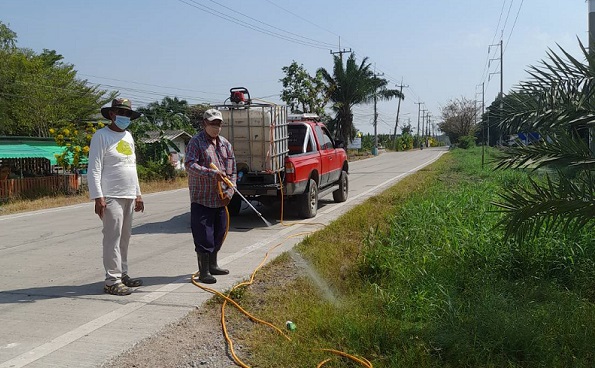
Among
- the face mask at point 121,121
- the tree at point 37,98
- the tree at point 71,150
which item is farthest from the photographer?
the tree at point 37,98

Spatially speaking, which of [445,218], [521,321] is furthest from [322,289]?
[445,218]

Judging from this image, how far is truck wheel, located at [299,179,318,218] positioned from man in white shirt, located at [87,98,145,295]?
16.7ft

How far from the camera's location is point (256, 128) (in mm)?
9547

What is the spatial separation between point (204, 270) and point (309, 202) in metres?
4.79

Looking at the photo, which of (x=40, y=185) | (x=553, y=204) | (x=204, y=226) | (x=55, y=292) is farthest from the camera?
(x=40, y=185)

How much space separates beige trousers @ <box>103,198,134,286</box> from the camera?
17.5ft

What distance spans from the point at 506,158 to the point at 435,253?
203 centimetres

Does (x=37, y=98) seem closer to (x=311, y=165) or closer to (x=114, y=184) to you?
(x=311, y=165)

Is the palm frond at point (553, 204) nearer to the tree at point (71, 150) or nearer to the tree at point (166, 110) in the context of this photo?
the tree at point (71, 150)

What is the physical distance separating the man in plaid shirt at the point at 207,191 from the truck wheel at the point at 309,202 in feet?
14.7

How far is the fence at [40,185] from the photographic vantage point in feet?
60.0

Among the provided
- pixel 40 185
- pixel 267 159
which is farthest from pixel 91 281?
pixel 40 185

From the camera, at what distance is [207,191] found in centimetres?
571

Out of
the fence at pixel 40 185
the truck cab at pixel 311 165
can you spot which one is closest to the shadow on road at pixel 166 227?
the truck cab at pixel 311 165
